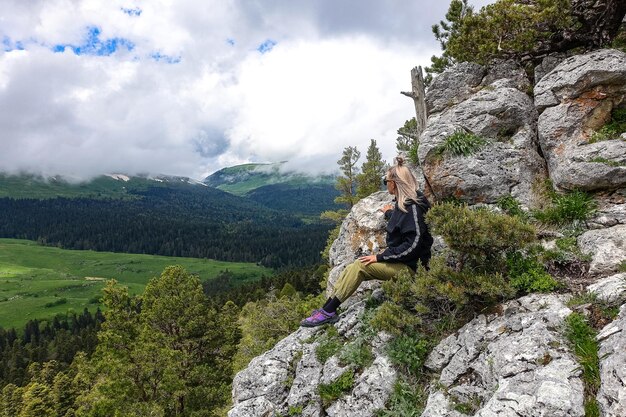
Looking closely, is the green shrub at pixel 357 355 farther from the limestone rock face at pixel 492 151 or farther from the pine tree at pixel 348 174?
the pine tree at pixel 348 174

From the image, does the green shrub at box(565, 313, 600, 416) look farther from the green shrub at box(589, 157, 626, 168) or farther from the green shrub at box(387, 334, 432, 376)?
the green shrub at box(589, 157, 626, 168)

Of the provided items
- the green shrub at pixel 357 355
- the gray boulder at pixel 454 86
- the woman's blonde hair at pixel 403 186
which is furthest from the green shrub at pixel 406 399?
the gray boulder at pixel 454 86

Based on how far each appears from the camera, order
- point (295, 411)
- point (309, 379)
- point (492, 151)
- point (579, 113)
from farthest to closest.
Result: 1. point (492, 151)
2. point (579, 113)
3. point (309, 379)
4. point (295, 411)

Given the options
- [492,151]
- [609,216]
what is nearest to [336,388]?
[609,216]

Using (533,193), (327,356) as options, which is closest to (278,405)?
(327,356)

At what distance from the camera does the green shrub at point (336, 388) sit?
9.57 meters

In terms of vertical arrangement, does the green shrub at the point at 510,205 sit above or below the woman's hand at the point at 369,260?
above

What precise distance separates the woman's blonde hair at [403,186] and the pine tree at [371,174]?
3225cm

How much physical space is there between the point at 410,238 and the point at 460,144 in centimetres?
637

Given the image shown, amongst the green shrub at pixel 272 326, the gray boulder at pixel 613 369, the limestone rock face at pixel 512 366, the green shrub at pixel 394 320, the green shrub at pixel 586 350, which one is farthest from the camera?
the green shrub at pixel 272 326

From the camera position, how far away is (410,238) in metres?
10.6

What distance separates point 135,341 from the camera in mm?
36625

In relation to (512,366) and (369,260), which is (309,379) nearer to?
(369,260)

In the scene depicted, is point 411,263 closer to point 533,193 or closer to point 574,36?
point 533,193
